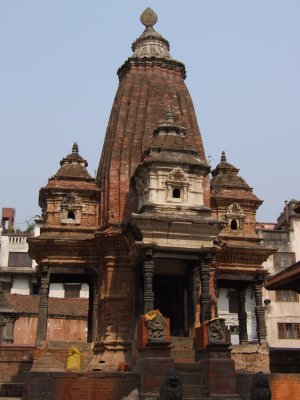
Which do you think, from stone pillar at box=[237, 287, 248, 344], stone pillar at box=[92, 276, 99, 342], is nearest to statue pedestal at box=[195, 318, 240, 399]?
stone pillar at box=[92, 276, 99, 342]

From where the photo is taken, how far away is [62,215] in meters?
21.9

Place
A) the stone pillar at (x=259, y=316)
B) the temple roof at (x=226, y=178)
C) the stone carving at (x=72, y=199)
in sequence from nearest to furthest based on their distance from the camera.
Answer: the stone pillar at (x=259, y=316)
the stone carving at (x=72, y=199)
the temple roof at (x=226, y=178)

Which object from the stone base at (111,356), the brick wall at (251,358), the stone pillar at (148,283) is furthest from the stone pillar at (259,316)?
the stone pillar at (148,283)

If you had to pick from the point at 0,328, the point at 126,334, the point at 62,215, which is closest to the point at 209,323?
the point at 126,334

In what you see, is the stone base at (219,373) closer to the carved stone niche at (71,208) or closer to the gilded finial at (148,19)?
the carved stone niche at (71,208)

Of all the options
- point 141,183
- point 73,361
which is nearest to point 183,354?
point 73,361

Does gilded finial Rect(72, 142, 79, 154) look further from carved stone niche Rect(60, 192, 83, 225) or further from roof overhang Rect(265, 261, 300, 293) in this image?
roof overhang Rect(265, 261, 300, 293)

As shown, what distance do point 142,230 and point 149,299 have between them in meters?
2.24

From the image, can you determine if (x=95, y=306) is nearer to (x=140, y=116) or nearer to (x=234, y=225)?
(x=234, y=225)

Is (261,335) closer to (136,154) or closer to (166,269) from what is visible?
(166,269)

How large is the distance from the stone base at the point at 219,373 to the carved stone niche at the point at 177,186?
5554mm

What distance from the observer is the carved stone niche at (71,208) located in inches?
862

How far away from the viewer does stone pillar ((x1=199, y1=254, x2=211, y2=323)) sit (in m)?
17.0

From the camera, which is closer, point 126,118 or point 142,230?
point 142,230
